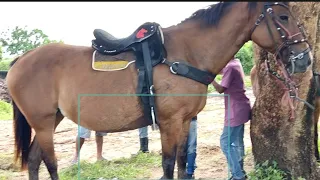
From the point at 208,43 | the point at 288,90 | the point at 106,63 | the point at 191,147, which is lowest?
the point at 191,147

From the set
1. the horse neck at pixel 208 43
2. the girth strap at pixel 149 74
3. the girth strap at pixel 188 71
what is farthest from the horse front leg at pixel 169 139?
the horse neck at pixel 208 43

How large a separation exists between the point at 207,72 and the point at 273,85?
1008 millimetres

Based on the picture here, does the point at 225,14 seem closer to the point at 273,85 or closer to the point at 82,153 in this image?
the point at 273,85

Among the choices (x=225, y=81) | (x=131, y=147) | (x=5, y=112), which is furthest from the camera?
(x=5, y=112)

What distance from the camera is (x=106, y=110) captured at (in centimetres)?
402

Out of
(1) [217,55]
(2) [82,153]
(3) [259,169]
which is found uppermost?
(1) [217,55]

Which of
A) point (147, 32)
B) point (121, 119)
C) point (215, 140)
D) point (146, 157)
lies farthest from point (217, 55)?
point (215, 140)

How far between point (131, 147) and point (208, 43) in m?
4.17

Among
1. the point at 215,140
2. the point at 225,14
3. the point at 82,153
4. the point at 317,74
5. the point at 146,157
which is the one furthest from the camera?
the point at 215,140

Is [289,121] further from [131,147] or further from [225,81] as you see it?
[131,147]

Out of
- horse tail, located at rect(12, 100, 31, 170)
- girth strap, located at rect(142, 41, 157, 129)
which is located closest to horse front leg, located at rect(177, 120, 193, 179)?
girth strap, located at rect(142, 41, 157, 129)

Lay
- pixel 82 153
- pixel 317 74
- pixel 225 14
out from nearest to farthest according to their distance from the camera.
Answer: pixel 225 14, pixel 317 74, pixel 82 153

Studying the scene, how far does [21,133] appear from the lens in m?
4.57

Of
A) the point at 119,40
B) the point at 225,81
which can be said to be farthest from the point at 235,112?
the point at 119,40
